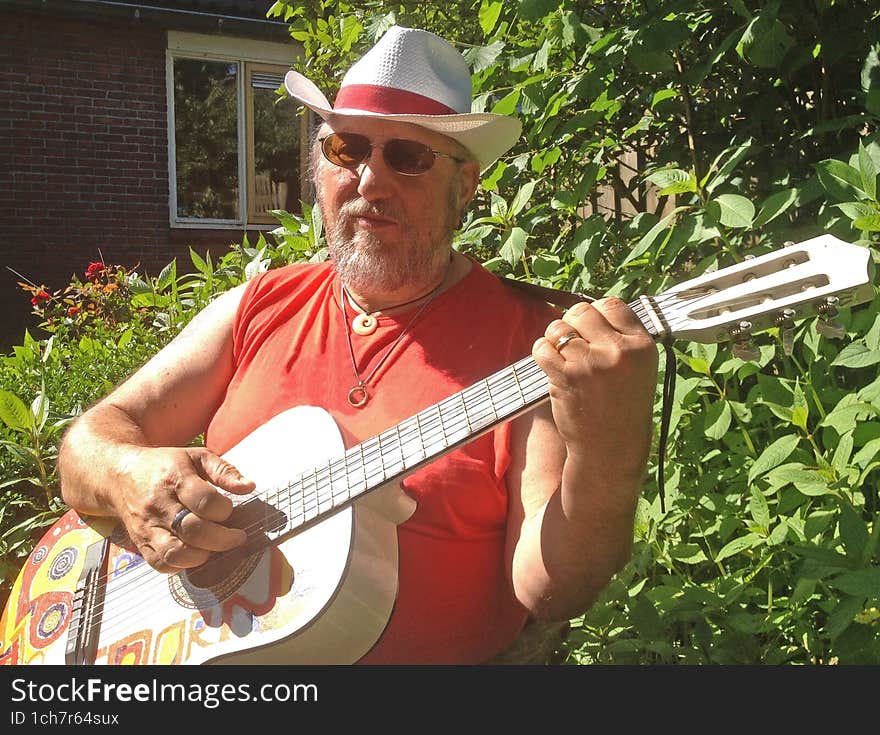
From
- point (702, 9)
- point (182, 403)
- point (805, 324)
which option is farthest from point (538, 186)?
point (182, 403)

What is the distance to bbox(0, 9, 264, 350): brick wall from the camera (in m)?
8.45

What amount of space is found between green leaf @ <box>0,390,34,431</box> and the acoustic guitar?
1.17 meters

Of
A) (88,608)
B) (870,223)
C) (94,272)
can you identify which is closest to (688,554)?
(870,223)

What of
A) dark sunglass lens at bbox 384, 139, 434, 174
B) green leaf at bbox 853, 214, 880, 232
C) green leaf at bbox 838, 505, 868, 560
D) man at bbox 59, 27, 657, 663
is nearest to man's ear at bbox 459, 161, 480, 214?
man at bbox 59, 27, 657, 663

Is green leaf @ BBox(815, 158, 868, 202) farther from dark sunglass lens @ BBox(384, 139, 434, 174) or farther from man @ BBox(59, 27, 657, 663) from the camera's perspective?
dark sunglass lens @ BBox(384, 139, 434, 174)

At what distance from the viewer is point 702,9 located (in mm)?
2289

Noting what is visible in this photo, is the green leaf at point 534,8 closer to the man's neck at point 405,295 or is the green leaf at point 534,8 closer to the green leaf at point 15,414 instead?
the man's neck at point 405,295

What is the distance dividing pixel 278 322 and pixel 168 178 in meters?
7.52

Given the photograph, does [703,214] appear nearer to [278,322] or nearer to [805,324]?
[805,324]

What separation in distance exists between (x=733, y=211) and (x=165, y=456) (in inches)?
48.0

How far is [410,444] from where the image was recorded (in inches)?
66.6

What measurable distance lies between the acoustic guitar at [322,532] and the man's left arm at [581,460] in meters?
0.08

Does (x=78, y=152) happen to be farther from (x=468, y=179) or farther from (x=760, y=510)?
(x=760, y=510)

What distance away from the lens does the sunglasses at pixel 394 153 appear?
2010 mm
